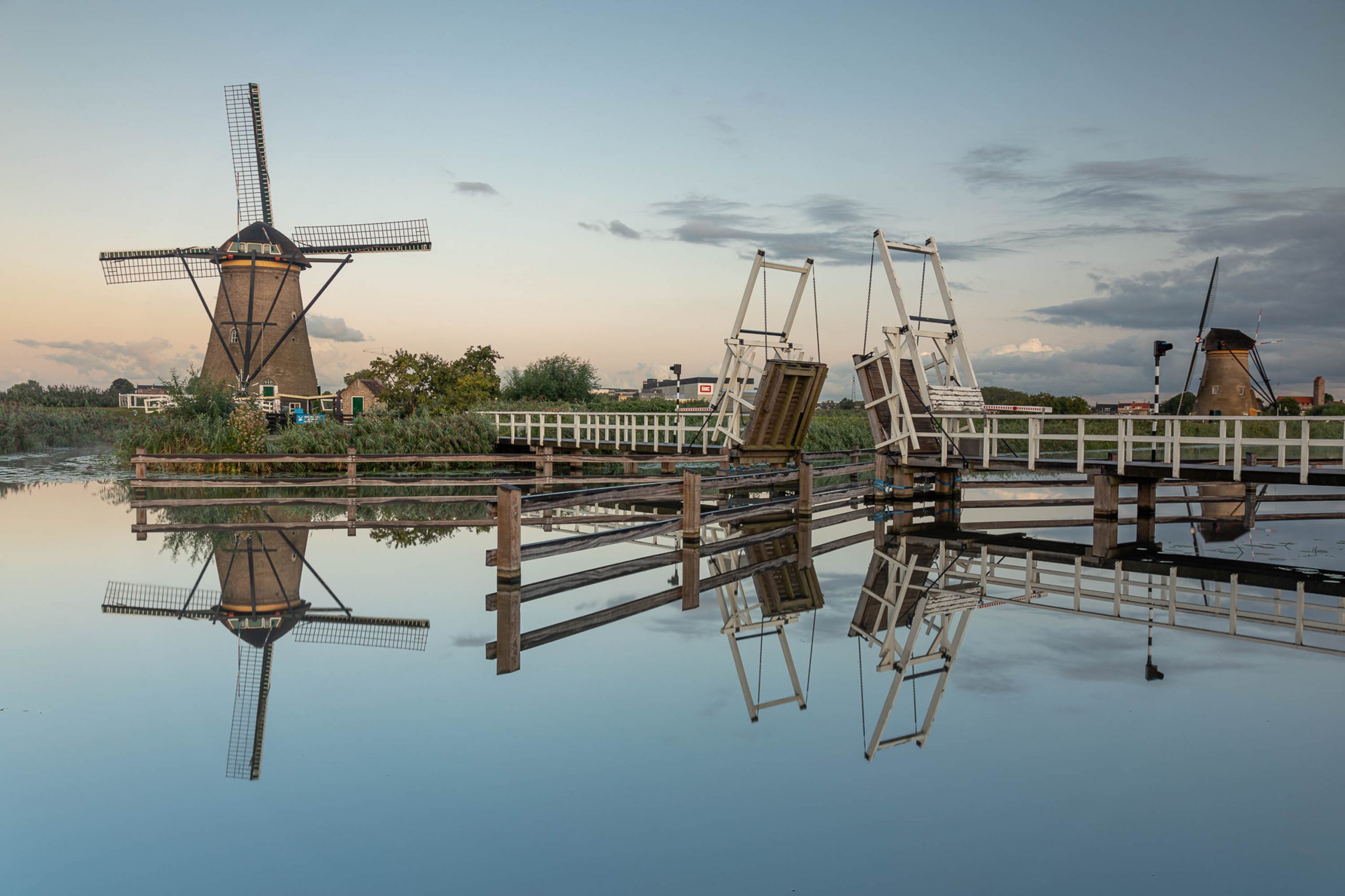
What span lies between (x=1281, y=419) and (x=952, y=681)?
924cm

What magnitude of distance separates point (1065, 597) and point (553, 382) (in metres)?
34.7

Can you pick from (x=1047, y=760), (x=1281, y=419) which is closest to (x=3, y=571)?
(x=1047, y=760)

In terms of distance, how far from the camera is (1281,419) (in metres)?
12.8

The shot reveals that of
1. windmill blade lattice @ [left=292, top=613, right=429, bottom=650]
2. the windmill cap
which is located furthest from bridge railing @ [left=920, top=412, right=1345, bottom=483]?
the windmill cap

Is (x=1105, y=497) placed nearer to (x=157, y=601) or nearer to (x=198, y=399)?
(x=157, y=601)

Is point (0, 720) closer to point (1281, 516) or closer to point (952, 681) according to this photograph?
point (952, 681)

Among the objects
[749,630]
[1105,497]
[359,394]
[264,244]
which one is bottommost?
[749,630]

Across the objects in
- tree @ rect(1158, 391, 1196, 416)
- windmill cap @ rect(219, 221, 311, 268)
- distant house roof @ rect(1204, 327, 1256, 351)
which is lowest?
tree @ rect(1158, 391, 1196, 416)

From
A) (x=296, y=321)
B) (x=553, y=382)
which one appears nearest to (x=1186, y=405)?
(x=553, y=382)

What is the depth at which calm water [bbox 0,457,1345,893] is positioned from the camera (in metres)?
4.17

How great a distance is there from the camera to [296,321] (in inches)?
1527

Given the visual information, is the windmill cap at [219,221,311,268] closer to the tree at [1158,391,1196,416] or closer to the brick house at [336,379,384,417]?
the brick house at [336,379,384,417]

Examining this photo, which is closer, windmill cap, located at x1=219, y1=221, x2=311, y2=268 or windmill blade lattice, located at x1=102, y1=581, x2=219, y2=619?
windmill blade lattice, located at x1=102, y1=581, x2=219, y2=619

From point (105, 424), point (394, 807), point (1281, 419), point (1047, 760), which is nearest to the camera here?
point (394, 807)
